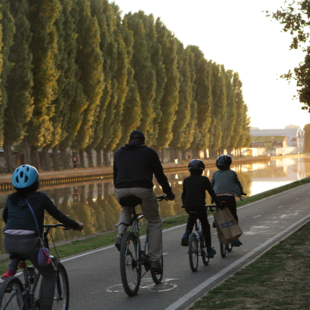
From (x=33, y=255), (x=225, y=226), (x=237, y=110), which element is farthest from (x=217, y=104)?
(x=33, y=255)

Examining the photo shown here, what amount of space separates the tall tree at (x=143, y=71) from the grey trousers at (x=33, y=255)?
5308cm

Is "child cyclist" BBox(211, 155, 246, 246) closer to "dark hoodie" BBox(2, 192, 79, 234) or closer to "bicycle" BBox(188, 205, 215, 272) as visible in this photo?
"bicycle" BBox(188, 205, 215, 272)

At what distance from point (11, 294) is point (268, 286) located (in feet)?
11.4

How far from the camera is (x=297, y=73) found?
17.7 meters

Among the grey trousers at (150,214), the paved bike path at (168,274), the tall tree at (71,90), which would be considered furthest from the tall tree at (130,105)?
the grey trousers at (150,214)

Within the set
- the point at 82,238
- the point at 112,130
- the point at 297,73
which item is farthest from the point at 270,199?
the point at 112,130

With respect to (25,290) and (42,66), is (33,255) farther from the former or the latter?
(42,66)

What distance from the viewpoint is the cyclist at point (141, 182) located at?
20.2 feet

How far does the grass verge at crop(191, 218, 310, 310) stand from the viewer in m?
5.54

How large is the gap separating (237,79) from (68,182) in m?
65.7

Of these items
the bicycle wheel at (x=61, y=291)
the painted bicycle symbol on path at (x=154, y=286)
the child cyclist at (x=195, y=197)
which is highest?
the child cyclist at (x=195, y=197)

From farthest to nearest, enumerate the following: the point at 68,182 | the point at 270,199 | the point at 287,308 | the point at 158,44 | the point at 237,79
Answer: the point at 237,79, the point at 158,44, the point at 68,182, the point at 270,199, the point at 287,308

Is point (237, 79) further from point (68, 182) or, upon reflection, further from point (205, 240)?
point (205, 240)

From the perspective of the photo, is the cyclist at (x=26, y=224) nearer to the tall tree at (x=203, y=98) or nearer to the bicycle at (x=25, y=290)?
the bicycle at (x=25, y=290)
